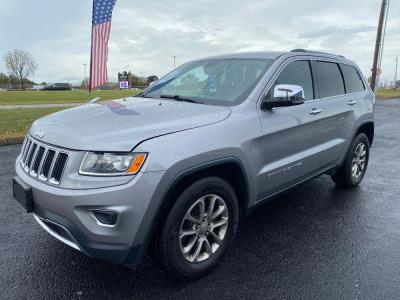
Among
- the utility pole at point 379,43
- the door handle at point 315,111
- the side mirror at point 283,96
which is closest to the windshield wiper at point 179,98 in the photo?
the side mirror at point 283,96

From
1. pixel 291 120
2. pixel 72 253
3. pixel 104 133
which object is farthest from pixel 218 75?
pixel 72 253

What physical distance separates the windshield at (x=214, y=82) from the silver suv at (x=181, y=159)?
0.02 metres

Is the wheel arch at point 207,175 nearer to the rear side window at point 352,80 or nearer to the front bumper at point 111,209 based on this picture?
the front bumper at point 111,209

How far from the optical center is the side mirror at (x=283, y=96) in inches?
130

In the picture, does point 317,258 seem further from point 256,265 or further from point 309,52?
point 309,52

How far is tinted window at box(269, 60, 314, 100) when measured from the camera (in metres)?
3.75

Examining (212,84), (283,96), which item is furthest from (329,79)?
(212,84)

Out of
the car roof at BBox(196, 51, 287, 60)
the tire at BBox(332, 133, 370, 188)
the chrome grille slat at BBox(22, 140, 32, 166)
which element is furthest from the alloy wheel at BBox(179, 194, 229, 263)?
the tire at BBox(332, 133, 370, 188)

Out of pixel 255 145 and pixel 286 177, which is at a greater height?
pixel 255 145

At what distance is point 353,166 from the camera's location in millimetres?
5176

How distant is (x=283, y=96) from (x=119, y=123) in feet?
4.76

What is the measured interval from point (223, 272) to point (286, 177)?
1.14 metres

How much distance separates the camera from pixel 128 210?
7.98ft

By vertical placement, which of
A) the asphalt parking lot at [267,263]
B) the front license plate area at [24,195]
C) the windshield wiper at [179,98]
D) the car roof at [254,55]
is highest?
the car roof at [254,55]
